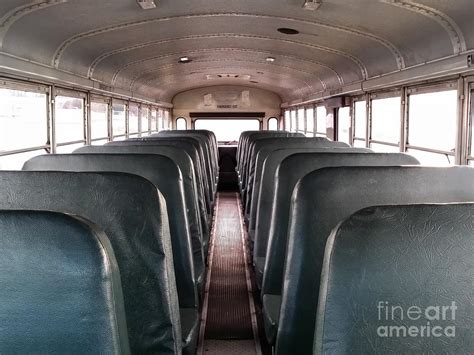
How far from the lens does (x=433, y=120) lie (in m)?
4.87

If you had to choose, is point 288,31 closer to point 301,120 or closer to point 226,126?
point 301,120

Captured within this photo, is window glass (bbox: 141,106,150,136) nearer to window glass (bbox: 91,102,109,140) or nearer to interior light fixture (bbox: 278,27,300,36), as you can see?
window glass (bbox: 91,102,109,140)

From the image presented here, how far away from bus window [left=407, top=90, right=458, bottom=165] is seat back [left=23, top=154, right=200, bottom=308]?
2701 millimetres

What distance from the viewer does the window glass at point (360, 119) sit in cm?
721

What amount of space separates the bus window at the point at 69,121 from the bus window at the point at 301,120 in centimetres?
637

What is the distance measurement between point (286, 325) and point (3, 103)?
3.27 meters

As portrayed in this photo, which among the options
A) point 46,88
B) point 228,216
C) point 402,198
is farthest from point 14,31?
point 228,216

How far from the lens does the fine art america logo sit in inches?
48.7

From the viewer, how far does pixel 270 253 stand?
260 cm

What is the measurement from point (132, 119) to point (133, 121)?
0.30 ft

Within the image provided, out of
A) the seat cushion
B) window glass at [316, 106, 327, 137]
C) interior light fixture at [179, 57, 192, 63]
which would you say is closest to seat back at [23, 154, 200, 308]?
the seat cushion

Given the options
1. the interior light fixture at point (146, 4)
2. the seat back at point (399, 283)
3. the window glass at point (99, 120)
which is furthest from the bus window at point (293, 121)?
the seat back at point (399, 283)

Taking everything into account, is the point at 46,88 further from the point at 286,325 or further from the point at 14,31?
the point at 286,325

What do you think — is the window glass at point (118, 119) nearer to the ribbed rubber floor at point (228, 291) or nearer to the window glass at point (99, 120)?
the window glass at point (99, 120)
